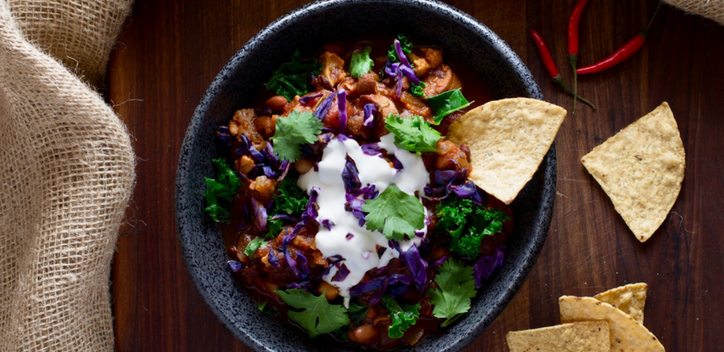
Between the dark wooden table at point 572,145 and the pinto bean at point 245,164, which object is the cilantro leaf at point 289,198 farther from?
the dark wooden table at point 572,145

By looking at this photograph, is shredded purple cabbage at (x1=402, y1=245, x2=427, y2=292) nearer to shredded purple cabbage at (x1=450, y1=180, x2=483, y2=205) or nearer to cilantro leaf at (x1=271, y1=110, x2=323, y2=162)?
shredded purple cabbage at (x1=450, y1=180, x2=483, y2=205)

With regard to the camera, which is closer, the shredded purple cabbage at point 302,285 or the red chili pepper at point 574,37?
the shredded purple cabbage at point 302,285

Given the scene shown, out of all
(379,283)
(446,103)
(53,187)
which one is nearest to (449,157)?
(446,103)

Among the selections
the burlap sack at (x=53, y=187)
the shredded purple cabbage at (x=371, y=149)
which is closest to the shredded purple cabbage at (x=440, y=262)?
the shredded purple cabbage at (x=371, y=149)

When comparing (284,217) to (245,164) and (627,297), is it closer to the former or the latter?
(245,164)

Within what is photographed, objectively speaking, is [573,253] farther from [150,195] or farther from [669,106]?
[150,195]

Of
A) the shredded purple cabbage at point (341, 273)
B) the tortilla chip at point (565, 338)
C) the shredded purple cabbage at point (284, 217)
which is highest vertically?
the shredded purple cabbage at point (284, 217)
